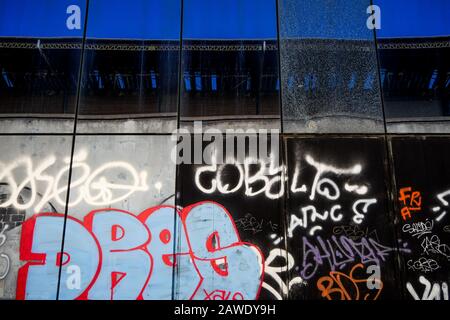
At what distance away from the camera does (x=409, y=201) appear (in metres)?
6.58

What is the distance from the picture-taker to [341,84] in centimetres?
702

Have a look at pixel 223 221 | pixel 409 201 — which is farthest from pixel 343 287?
pixel 223 221

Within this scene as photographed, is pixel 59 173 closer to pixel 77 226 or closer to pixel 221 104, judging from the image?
pixel 77 226

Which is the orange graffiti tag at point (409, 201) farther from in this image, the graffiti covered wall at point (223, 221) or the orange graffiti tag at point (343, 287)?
the orange graffiti tag at point (343, 287)

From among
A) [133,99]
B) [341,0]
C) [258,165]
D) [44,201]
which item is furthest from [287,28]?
[44,201]

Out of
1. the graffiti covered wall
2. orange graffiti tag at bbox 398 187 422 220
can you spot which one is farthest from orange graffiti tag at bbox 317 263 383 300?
orange graffiti tag at bbox 398 187 422 220

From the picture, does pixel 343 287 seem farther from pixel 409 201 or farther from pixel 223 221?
pixel 223 221

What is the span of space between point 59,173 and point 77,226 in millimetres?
876

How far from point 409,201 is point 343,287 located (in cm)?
166

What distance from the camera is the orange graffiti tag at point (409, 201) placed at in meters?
6.55

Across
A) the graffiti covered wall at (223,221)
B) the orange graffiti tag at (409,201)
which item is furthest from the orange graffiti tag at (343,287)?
the orange graffiti tag at (409,201)

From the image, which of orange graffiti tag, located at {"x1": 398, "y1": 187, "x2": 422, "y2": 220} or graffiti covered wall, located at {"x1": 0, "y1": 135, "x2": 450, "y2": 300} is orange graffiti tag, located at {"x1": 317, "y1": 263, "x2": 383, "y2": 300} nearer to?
graffiti covered wall, located at {"x1": 0, "y1": 135, "x2": 450, "y2": 300}

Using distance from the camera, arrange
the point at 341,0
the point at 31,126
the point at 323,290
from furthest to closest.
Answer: the point at 341,0, the point at 31,126, the point at 323,290

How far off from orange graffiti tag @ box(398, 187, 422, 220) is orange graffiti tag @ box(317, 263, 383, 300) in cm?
111
